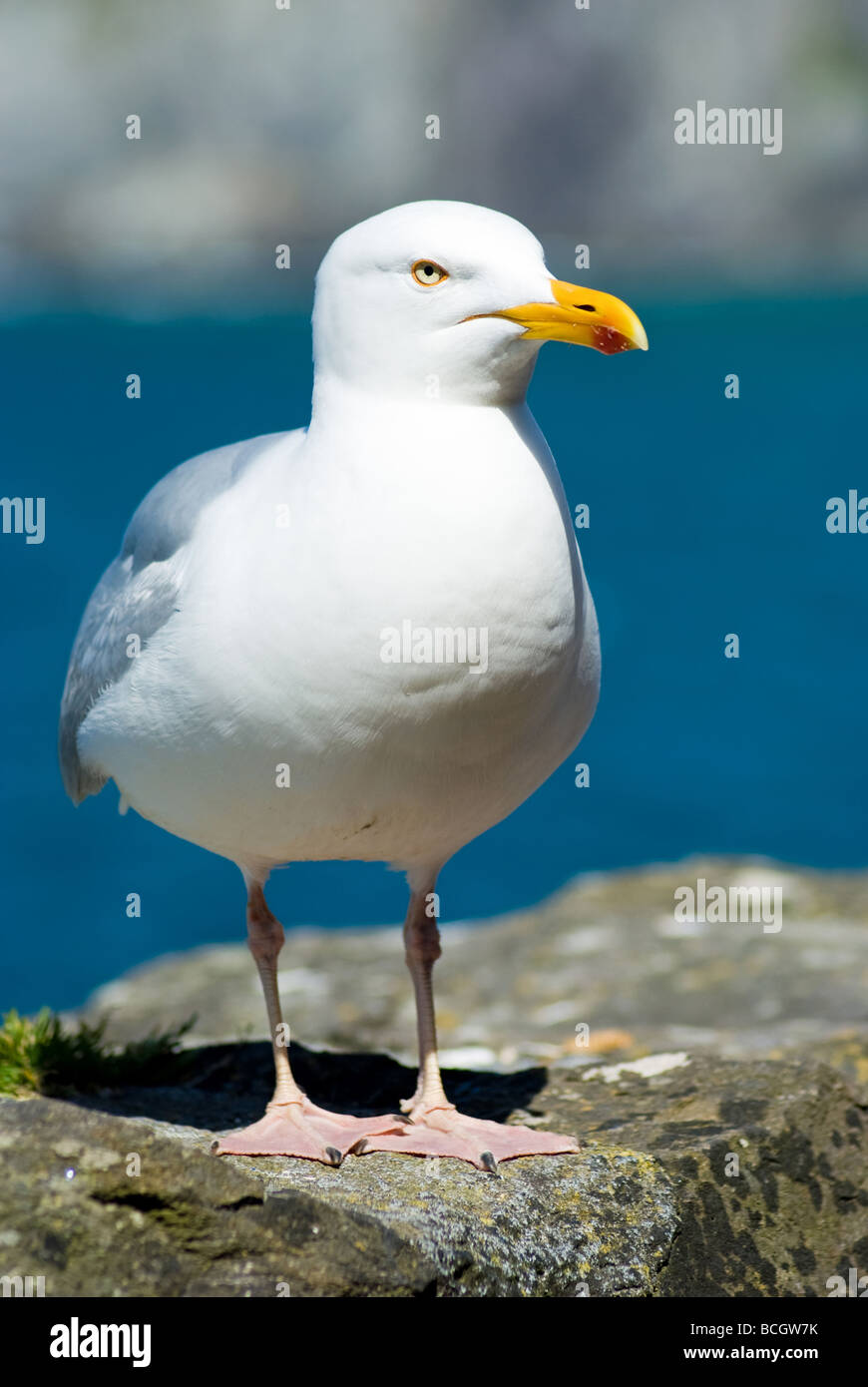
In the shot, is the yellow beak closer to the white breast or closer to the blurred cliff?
the white breast

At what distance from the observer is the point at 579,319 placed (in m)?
3.11

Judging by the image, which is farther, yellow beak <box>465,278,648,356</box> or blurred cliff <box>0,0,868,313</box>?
blurred cliff <box>0,0,868,313</box>

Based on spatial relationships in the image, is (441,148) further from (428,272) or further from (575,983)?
(428,272)

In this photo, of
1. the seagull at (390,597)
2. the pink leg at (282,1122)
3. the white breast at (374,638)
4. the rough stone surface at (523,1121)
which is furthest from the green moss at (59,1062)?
the white breast at (374,638)

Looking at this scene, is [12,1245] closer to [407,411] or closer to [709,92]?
[407,411]

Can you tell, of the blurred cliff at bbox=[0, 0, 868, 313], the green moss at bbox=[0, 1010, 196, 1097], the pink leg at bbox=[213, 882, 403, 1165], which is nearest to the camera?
the pink leg at bbox=[213, 882, 403, 1165]

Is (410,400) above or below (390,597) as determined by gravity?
above

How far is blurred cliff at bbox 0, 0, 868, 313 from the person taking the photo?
71.9 ft

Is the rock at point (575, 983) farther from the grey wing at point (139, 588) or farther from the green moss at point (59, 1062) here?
the grey wing at point (139, 588)

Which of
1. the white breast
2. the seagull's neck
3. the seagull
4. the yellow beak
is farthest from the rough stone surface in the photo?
the yellow beak

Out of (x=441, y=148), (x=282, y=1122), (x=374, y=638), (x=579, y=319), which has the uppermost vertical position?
(x=441, y=148)

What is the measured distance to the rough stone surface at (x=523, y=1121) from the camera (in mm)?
2693

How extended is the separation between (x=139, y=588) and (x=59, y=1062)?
138 cm

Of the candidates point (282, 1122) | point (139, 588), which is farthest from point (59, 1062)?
point (139, 588)
